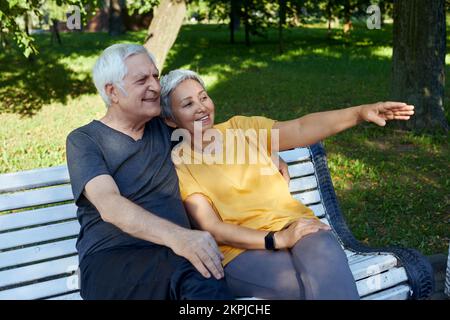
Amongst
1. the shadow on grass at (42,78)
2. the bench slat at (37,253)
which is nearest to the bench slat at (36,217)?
the bench slat at (37,253)

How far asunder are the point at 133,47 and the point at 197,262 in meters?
1.03

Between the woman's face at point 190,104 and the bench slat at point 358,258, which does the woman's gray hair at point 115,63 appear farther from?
the bench slat at point 358,258

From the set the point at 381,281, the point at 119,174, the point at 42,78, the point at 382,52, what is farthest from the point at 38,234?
the point at 382,52

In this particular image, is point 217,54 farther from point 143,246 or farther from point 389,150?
point 143,246

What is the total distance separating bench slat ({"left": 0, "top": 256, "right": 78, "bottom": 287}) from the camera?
291cm

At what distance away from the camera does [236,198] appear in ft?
9.34

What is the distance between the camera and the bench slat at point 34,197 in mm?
2957

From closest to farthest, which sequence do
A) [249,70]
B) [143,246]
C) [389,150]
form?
[143,246] → [389,150] → [249,70]

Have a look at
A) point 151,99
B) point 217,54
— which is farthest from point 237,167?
point 217,54

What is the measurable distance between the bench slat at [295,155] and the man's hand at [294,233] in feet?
3.23

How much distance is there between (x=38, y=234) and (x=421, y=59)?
5788 mm

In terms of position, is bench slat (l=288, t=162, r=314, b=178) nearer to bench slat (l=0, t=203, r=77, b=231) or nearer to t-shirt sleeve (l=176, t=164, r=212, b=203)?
t-shirt sleeve (l=176, t=164, r=212, b=203)

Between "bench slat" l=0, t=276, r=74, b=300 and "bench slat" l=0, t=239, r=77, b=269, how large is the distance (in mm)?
139

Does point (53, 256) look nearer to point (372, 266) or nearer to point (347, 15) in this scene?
point (372, 266)
